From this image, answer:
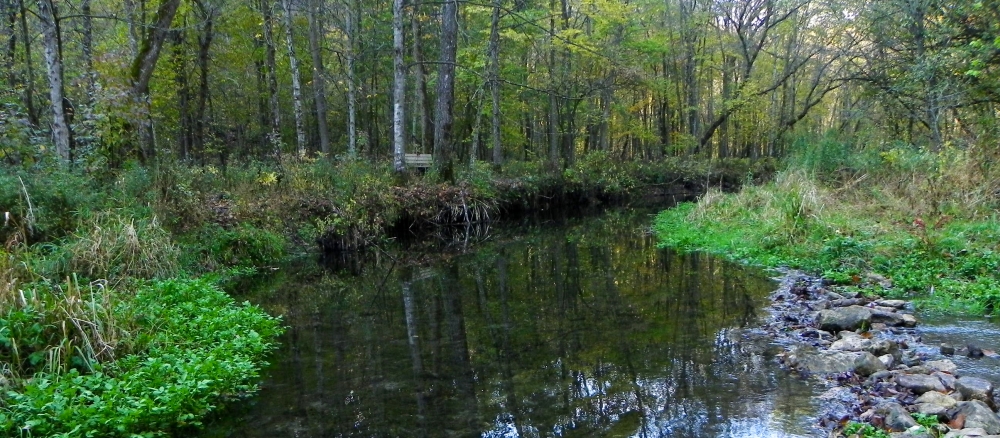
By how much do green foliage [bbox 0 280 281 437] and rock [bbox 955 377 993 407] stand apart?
583 centimetres

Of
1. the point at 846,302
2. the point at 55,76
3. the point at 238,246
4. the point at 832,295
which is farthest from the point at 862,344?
the point at 55,76

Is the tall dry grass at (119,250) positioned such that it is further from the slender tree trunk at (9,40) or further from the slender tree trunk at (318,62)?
the slender tree trunk at (318,62)

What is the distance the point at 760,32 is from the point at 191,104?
88.3 feet

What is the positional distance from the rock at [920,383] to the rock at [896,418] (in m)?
0.43

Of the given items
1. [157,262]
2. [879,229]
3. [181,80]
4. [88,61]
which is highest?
[181,80]

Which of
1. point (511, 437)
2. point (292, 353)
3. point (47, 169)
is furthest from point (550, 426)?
point (47, 169)

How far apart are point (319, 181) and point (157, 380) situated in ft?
31.1

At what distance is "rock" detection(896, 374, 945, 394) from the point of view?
486 centimetres

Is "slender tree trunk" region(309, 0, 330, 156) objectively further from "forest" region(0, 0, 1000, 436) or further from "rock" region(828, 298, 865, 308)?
"rock" region(828, 298, 865, 308)

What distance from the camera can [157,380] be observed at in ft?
17.1

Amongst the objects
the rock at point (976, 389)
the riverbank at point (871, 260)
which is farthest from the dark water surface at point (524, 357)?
the rock at point (976, 389)

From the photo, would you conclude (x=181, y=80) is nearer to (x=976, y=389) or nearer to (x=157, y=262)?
(x=157, y=262)

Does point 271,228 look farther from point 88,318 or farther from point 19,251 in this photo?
point 88,318

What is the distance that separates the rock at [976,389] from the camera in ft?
14.9
